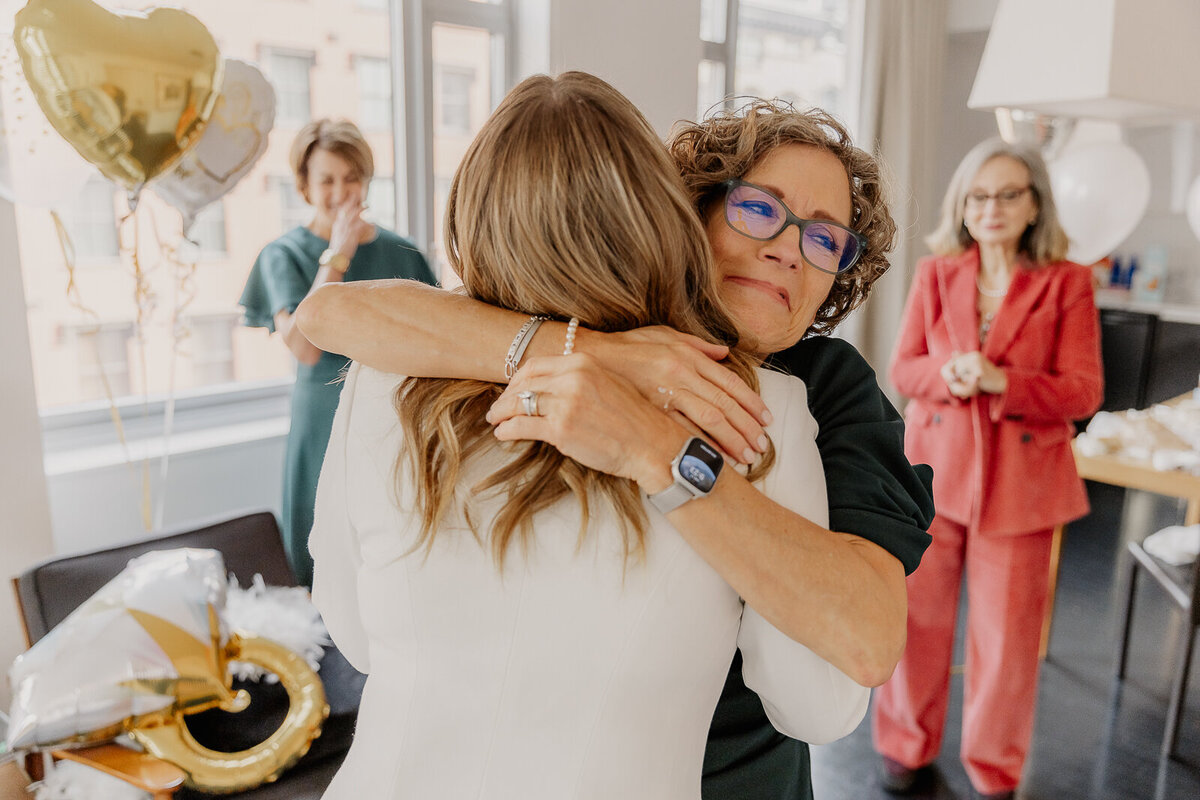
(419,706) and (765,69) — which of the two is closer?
(419,706)

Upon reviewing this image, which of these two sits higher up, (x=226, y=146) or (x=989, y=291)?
(x=226, y=146)

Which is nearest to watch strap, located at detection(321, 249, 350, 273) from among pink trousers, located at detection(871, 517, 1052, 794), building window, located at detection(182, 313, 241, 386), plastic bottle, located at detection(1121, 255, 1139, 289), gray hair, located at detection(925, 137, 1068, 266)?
building window, located at detection(182, 313, 241, 386)

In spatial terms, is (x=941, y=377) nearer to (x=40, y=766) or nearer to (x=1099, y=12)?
(x=1099, y=12)

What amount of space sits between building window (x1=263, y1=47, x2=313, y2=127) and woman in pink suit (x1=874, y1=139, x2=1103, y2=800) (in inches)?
95.8

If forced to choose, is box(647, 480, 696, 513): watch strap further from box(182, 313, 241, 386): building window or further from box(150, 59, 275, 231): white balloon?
box(182, 313, 241, 386): building window

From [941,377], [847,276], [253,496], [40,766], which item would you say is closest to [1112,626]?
[941,377]

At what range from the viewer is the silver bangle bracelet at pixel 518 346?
82 cm

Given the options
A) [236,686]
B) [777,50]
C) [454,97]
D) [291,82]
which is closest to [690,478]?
[236,686]

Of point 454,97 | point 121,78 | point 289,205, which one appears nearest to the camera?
point 121,78

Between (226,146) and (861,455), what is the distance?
6.92ft

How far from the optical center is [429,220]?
3760 millimetres

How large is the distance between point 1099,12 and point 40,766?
7.00 feet

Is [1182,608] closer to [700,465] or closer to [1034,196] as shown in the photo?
[1034,196]

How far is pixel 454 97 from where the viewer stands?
3.82 meters
